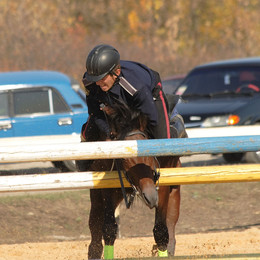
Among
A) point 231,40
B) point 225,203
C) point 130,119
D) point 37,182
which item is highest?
point 130,119

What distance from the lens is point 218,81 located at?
1278 cm

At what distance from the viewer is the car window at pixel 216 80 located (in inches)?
492

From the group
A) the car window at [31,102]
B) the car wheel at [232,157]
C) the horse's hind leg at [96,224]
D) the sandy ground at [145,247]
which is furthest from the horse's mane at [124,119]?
the car wheel at [232,157]

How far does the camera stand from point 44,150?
5.05 m

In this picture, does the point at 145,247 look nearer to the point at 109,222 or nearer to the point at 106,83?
the point at 109,222

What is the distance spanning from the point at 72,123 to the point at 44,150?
271 inches

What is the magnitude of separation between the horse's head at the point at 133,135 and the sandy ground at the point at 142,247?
2.20 metres

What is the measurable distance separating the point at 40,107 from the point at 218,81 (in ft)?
10.3

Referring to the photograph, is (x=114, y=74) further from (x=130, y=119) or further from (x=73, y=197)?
(x=73, y=197)

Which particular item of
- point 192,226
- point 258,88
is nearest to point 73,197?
point 192,226

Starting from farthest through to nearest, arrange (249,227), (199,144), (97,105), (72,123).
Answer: (72,123) < (249,227) < (97,105) < (199,144)

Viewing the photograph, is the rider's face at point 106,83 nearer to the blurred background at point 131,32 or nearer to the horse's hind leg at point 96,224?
the horse's hind leg at point 96,224

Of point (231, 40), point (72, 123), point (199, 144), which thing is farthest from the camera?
point (231, 40)

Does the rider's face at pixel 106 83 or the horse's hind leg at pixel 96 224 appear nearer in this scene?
the rider's face at pixel 106 83
